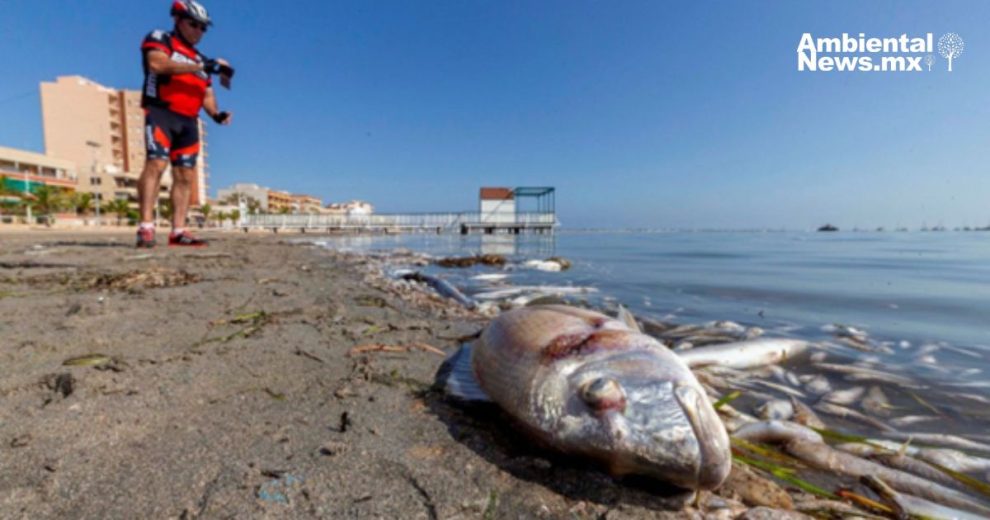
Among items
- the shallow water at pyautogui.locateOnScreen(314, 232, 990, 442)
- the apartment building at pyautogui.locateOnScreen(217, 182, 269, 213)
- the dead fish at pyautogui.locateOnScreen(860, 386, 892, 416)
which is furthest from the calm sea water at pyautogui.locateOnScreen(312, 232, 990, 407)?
the apartment building at pyautogui.locateOnScreen(217, 182, 269, 213)

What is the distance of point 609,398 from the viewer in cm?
117

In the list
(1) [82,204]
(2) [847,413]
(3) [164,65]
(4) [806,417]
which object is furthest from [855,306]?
(1) [82,204]

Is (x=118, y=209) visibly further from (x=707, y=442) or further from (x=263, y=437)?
(x=707, y=442)

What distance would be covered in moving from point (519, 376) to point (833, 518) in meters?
0.95

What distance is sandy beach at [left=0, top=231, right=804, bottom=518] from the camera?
1121 millimetres

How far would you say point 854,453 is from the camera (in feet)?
5.29

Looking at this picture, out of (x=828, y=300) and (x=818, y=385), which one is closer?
(x=818, y=385)

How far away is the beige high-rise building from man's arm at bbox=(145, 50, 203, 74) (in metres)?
72.8

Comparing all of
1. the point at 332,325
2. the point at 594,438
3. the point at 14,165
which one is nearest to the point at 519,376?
the point at 594,438

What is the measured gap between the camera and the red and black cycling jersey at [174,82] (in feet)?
20.6

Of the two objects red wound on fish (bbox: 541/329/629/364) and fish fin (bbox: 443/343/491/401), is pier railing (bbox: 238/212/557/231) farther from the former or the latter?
red wound on fish (bbox: 541/329/629/364)

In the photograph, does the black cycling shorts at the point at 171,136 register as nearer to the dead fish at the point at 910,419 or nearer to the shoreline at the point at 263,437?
the shoreline at the point at 263,437

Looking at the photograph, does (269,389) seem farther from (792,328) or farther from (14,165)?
(14,165)

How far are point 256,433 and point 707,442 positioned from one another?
55.9 inches
